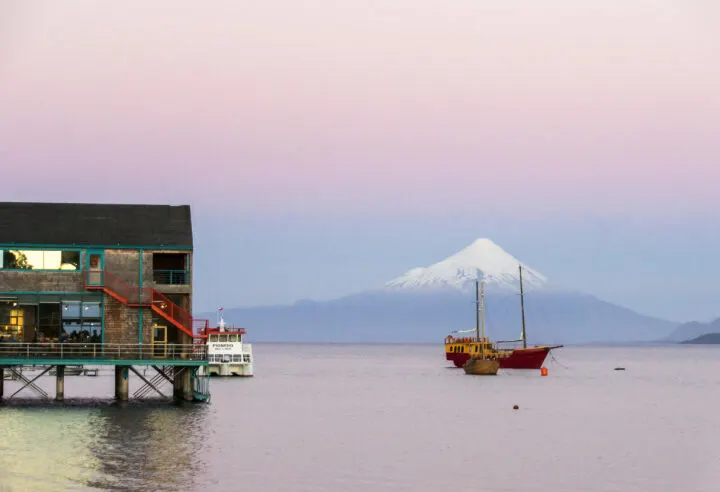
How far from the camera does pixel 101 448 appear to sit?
181ft

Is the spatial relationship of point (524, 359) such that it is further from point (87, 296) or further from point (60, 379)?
point (87, 296)

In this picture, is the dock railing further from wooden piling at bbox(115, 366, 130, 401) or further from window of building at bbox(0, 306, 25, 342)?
wooden piling at bbox(115, 366, 130, 401)

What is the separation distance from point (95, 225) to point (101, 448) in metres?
21.5

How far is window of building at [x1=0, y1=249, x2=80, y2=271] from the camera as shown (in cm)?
7088

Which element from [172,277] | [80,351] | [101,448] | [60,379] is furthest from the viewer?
[60,379]

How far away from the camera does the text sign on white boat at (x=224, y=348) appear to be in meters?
121

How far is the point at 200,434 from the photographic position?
63312 millimetres

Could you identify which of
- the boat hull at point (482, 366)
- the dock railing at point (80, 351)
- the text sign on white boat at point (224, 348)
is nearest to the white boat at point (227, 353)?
the text sign on white boat at point (224, 348)

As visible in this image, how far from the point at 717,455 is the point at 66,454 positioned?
110 ft

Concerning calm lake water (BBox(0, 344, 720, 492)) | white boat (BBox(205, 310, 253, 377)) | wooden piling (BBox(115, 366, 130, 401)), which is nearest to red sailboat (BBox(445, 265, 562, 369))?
white boat (BBox(205, 310, 253, 377))

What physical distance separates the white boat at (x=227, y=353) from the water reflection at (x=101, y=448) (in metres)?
43.1

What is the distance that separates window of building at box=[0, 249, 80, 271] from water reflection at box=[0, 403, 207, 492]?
9.08 meters

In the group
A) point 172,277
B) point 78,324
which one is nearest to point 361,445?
point 172,277

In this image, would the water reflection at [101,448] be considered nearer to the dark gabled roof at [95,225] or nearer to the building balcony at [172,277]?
the building balcony at [172,277]
